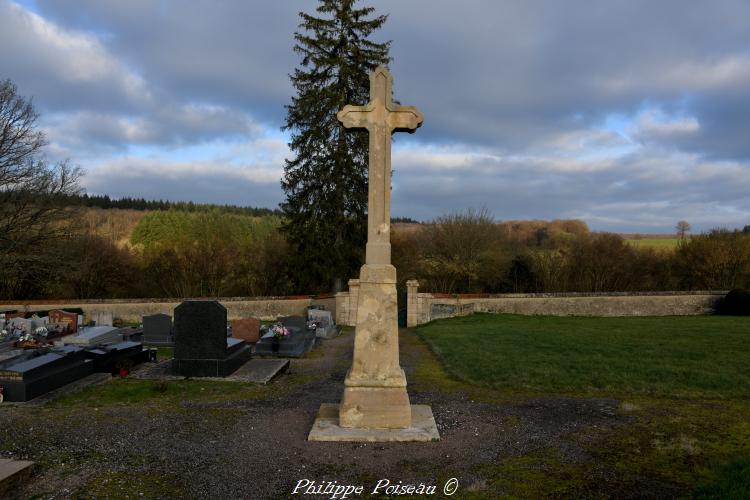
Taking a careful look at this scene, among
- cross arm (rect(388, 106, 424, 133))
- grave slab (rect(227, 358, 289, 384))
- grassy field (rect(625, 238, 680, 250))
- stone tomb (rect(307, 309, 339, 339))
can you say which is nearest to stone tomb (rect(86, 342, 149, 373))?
grave slab (rect(227, 358, 289, 384))

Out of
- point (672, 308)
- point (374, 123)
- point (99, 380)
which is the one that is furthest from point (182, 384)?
point (672, 308)

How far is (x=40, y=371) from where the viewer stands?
302 inches

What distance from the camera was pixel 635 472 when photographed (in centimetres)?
473

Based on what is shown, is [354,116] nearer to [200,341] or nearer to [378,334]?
[378,334]

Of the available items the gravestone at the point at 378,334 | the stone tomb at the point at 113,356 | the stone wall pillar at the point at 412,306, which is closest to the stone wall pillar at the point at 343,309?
the stone wall pillar at the point at 412,306

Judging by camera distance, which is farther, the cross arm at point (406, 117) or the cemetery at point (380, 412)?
the cross arm at point (406, 117)

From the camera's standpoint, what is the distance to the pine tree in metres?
21.7

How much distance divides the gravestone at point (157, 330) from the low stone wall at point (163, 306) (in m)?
6.16

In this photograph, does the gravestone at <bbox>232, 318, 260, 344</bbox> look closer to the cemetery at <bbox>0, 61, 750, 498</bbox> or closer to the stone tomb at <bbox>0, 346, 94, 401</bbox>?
the cemetery at <bbox>0, 61, 750, 498</bbox>

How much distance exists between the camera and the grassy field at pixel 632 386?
470 centimetres

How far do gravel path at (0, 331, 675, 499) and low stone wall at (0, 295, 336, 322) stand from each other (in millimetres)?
13536

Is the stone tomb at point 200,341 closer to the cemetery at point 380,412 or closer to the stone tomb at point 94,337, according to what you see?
the cemetery at point 380,412

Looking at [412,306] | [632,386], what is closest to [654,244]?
[412,306]

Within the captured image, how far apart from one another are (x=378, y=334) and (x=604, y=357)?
724 cm
